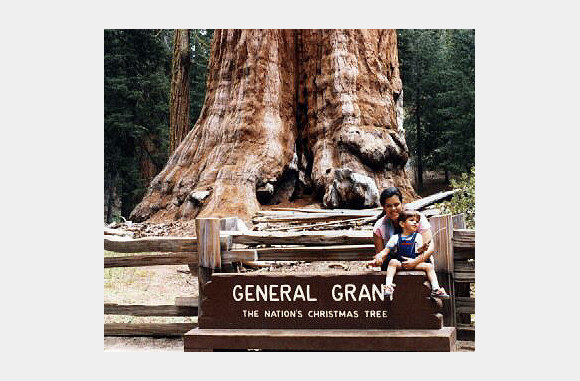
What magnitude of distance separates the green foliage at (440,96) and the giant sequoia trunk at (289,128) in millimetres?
303

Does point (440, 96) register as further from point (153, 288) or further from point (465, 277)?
point (153, 288)

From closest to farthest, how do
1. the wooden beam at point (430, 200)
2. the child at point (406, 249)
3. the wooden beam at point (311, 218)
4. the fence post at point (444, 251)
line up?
the child at point (406, 249)
the fence post at point (444, 251)
the wooden beam at point (430, 200)
the wooden beam at point (311, 218)

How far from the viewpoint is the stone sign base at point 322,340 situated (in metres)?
6.04

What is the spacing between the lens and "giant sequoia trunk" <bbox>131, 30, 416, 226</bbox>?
32.0 ft

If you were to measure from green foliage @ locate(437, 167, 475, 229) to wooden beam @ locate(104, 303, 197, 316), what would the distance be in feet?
10.7

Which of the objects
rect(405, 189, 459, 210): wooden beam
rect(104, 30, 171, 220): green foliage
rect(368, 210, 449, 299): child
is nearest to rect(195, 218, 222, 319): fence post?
rect(368, 210, 449, 299): child

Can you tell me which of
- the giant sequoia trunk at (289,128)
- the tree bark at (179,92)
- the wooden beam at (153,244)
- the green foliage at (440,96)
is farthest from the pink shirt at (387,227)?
the tree bark at (179,92)

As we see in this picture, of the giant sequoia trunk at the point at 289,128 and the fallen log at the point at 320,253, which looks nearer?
the fallen log at the point at 320,253

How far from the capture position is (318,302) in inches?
246

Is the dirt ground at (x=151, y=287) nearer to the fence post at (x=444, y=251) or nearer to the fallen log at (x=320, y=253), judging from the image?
the fallen log at (x=320, y=253)

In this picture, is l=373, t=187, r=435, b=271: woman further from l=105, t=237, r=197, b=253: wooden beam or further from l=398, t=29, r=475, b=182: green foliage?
l=105, t=237, r=197, b=253: wooden beam

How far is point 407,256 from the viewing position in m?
6.39

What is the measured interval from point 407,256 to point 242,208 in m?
3.63

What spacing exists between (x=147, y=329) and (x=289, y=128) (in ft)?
13.6
